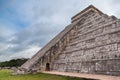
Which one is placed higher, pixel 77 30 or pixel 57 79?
pixel 77 30

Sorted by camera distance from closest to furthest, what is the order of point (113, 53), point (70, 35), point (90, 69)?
point (113, 53) → point (90, 69) → point (70, 35)

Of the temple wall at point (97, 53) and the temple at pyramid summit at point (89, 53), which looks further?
the temple at pyramid summit at point (89, 53)

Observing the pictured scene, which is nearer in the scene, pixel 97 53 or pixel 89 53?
pixel 97 53

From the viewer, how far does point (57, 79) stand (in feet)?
31.3

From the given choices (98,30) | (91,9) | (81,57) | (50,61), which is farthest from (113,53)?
(91,9)

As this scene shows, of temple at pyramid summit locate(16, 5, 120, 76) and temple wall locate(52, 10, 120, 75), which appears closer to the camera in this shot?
temple wall locate(52, 10, 120, 75)

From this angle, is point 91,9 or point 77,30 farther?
A: point 91,9

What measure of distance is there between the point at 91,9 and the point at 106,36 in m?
8.64

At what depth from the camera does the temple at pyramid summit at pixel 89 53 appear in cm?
927

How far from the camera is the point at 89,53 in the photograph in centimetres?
1103

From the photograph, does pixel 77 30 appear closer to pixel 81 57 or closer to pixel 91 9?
pixel 91 9

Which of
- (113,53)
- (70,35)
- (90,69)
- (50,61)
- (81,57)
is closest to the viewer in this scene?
(113,53)

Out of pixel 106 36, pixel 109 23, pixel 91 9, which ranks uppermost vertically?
pixel 91 9

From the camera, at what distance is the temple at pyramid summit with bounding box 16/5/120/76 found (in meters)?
9.27
